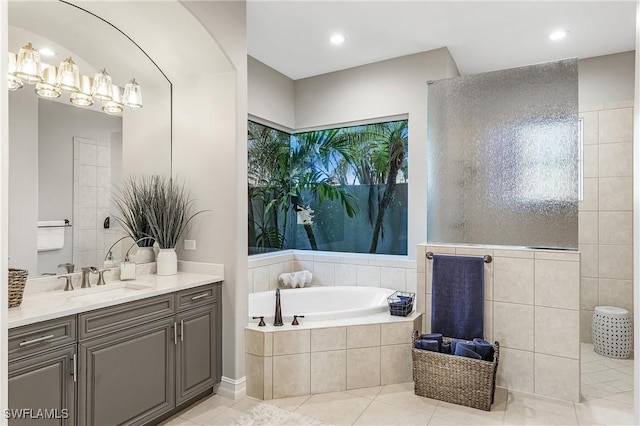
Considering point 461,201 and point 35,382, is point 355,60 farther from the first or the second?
point 35,382

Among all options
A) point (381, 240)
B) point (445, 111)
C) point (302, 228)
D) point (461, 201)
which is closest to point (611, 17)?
point (445, 111)

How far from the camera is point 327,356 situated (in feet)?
9.55

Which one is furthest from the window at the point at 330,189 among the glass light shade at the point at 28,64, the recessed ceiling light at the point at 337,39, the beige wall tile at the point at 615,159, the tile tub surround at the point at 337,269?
the glass light shade at the point at 28,64

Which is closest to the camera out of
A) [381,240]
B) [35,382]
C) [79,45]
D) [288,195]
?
[35,382]

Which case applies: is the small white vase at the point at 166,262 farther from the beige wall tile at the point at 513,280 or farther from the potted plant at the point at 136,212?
the beige wall tile at the point at 513,280

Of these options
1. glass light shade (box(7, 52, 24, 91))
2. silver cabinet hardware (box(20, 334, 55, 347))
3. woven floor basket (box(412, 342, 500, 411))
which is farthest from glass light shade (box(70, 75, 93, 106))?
woven floor basket (box(412, 342, 500, 411))

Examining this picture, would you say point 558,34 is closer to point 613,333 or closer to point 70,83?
point 613,333

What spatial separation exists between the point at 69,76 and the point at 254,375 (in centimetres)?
240

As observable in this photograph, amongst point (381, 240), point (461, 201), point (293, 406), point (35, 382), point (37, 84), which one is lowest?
point (293, 406)

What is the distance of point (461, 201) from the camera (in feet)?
10.2

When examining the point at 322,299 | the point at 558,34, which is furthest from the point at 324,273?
the point at 558,34

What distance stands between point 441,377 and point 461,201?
4.37 feet

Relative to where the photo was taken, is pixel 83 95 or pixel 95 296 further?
pixel 83 95

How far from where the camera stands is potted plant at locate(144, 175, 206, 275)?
2915 millimetres
